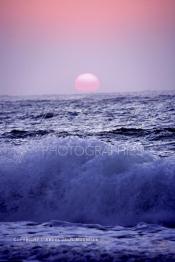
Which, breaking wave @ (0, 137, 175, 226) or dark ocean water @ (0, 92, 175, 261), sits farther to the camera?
breaking wave @ (0, 137, 175, 226)

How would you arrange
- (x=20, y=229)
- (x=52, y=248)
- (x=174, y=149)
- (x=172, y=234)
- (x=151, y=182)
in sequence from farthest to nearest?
(x=174, y=149)
(x=151, y=182)
(x=20, y=229)
(x=172, y=234)
(x=52, y=248)

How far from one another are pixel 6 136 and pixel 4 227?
11066 mm

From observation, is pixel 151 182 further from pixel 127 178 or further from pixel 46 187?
pixel 46 187

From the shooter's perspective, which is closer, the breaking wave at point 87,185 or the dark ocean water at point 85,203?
the dark ocean water at point 85,203

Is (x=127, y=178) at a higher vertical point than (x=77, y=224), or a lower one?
higher

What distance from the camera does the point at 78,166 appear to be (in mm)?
7328

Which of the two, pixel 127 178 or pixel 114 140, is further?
pixel 114 140

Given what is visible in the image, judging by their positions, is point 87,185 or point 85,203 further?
point 87,185

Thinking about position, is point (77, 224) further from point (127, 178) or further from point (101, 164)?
point (101, 164)

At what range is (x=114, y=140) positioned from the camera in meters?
13.9

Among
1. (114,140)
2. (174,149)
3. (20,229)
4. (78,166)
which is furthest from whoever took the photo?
(114,140)

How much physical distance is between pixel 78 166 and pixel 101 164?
1.58 feet

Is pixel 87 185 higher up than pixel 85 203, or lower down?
higher up

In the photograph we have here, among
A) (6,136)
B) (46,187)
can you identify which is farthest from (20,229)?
(6,136)
